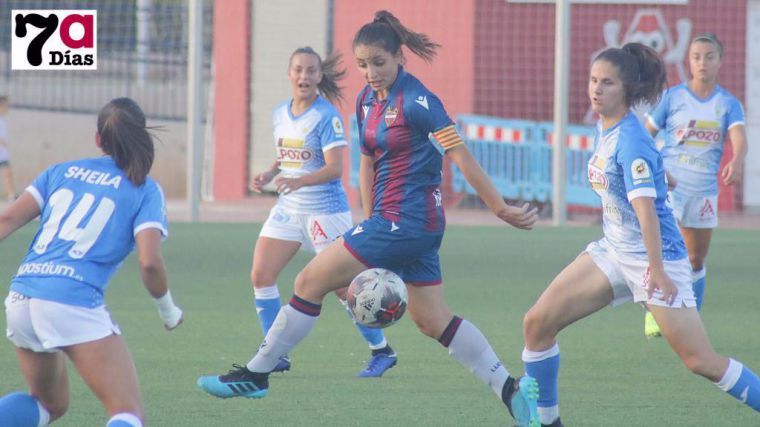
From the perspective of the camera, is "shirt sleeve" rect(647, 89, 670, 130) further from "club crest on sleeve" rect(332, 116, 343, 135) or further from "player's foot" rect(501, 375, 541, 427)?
"player's foot" rect(501, 375, 541, 427)

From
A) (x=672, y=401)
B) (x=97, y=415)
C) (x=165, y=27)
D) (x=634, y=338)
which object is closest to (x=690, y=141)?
(x=634, y=338)

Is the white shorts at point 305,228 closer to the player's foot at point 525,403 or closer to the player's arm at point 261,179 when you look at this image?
the player's arm at point 261,179

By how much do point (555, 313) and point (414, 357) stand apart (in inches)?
92.0

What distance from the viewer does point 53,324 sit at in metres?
4.82

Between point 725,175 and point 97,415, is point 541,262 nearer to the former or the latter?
point 725,175

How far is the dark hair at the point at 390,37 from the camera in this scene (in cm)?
623

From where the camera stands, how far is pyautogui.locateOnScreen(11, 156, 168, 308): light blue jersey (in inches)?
192

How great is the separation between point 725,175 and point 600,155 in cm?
393

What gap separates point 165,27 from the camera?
87.1 ft

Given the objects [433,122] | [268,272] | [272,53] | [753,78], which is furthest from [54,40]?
[433,122]

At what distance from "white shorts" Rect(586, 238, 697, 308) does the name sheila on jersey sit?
2.14m

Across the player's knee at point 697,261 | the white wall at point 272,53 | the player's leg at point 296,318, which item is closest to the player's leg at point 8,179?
the white wall at point 272,53

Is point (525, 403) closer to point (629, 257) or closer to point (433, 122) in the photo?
point (629, 257)

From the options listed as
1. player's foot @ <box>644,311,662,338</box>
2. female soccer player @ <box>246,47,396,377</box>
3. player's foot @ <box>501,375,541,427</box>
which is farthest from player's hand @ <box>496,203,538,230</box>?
player's foot @ <box>644,311,662,338</box>
